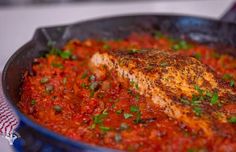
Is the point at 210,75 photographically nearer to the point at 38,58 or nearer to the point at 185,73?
the point at 185,73

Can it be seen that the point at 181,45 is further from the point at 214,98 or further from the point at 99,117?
the point at 99,117

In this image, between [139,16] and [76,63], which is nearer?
[76,63]

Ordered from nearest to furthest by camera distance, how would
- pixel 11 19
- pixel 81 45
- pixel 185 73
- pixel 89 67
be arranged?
pixel 185 73 → pixel 89 67 → pixel 81 45 → pixel 11 19

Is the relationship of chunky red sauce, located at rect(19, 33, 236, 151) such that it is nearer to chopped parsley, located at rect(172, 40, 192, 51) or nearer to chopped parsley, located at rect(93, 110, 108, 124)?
chopped parsley, located at rect(93, 110, 108, 124)

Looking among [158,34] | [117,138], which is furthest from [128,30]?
[117,138]

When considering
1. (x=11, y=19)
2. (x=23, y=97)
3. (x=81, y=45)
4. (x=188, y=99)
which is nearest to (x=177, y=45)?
(x=81, y=45)

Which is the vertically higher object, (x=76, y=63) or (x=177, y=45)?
(x=177, y=45)
